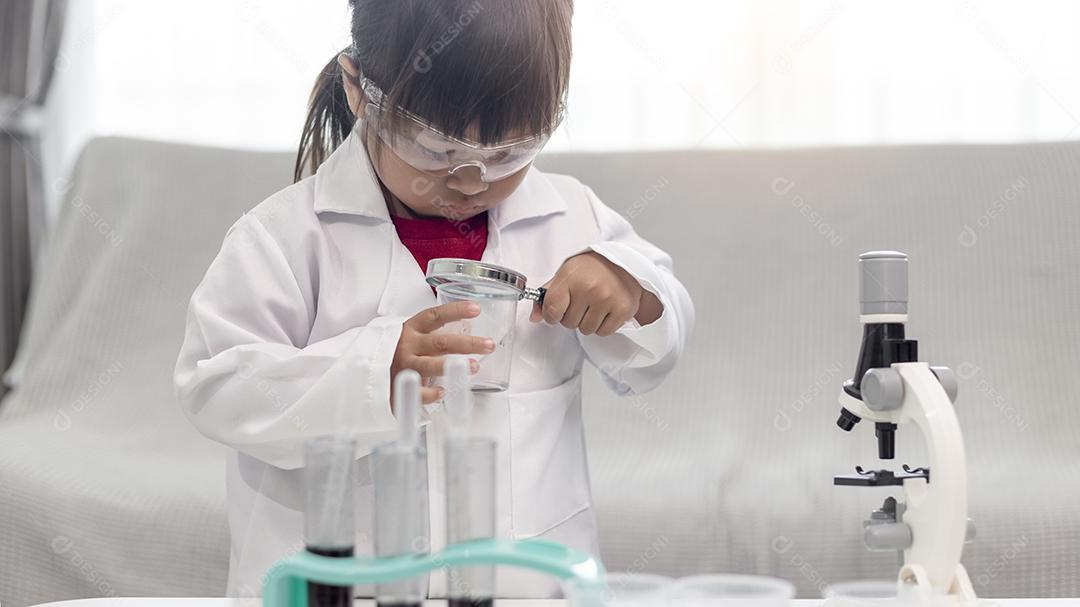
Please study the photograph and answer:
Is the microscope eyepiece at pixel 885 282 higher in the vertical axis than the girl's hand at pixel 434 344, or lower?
higher

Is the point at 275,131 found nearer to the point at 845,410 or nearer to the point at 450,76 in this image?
the point at 450,76

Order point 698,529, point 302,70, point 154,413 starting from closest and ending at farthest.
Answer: point 698,529 → point 154,413 → point 302,70

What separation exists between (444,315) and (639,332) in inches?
9.9

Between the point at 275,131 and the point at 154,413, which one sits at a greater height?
the point at 275,131

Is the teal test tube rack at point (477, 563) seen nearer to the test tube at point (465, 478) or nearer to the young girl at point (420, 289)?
the test tube at point (465, 478)

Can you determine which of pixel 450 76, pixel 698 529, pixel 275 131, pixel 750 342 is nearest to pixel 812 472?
pixel 698 529

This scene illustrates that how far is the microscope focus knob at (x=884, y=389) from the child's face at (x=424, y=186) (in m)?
0.43

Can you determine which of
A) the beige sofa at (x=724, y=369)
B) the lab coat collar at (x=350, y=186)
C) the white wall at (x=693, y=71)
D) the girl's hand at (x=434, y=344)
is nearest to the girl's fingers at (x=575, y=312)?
the girl's hand at (x=434, y=344)

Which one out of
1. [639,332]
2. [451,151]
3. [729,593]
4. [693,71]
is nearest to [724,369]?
[693,71]

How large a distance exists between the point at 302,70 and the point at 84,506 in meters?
1.38

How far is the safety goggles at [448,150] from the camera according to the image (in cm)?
97

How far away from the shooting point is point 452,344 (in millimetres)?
861

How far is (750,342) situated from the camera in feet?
6.91

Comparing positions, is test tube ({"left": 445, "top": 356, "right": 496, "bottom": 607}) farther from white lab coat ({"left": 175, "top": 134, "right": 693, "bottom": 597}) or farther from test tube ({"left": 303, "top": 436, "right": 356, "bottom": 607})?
white lab coat ({"left": 175, "top": 134, "right": 693, "bottom": 597})
